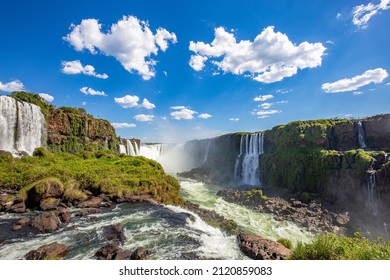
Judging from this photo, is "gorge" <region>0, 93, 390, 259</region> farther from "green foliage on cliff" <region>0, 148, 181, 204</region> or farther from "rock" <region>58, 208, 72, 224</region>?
"rock" <region>58, 208, 72, 224</region>

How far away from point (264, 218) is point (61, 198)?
18.3 m

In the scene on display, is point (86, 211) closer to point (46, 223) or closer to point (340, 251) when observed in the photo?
point (46, 223)

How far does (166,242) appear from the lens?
10.4m

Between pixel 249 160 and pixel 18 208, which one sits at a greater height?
pixel 249 160

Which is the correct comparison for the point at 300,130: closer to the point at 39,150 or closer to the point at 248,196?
the point at 248,196

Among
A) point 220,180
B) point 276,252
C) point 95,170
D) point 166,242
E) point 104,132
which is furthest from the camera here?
point 104,132

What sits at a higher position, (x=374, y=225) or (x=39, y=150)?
(x=39, y=150)

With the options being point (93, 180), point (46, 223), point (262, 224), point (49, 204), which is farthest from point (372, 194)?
point (49, 204)

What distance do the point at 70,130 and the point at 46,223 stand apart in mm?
35014

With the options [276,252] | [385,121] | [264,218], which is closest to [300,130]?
[385,121]

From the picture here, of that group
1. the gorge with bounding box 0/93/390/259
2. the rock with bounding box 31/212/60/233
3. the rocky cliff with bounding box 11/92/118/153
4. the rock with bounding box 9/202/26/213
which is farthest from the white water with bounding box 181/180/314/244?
the rocky cliff with bounding box 11/92/118/153

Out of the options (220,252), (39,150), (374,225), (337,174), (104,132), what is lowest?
(374,225)

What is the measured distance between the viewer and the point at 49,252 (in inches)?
350

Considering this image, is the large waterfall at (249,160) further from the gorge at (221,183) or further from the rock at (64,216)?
the rock at (64,216)
